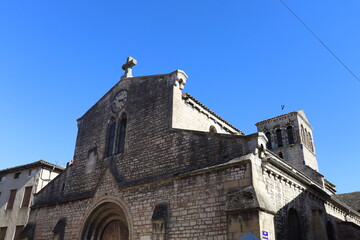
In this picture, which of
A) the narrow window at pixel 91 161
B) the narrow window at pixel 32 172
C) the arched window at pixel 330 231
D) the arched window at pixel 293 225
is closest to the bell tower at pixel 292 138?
the arched window at pixel 330 231

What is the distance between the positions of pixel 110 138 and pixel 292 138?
722 inches

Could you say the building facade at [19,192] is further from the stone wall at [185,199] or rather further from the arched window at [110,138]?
the stone wall at [185,199]

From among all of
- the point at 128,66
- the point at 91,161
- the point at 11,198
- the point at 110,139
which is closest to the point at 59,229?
the point at 91,161

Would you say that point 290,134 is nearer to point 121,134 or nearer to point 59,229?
point 121,134

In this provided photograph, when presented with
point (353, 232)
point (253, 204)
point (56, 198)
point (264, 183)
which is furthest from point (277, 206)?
point (56, 198)

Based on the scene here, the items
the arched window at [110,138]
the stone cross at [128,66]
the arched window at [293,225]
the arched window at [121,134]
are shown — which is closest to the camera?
the arched window at [293,225]

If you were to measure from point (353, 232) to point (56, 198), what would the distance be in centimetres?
1552

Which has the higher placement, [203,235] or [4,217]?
[4,217]

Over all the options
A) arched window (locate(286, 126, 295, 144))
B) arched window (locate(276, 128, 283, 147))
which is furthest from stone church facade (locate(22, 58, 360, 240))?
arched window (locate(276, 128, 283, 147))

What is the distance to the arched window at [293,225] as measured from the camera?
11095mm

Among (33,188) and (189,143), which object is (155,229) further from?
(33,188)

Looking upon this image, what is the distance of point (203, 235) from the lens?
937 centimetres

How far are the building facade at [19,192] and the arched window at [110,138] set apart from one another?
9.59m

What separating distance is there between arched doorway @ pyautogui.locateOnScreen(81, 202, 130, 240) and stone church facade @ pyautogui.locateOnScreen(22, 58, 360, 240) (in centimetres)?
4
